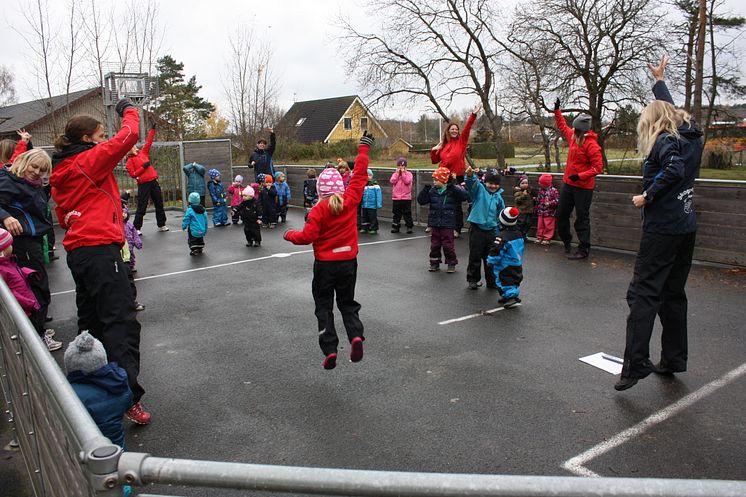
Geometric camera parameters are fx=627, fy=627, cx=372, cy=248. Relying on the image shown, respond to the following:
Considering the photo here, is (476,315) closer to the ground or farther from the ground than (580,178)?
closer to the ground

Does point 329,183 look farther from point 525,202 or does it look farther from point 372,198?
point 372,198

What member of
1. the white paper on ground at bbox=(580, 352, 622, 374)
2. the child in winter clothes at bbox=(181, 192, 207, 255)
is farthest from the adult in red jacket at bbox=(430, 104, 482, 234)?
the white paper on ground at bbox=(580, 352, 622, 374)

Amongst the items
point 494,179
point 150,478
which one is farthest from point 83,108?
point 150,478

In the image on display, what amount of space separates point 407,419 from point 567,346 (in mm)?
2384

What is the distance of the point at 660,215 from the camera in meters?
5.04

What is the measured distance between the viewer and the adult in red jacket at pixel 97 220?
14.9 ft

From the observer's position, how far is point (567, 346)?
21.1 ft

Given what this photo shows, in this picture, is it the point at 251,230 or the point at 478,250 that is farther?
the point at 251,230

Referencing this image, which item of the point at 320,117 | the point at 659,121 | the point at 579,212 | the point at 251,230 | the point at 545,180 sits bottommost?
the point at 251,230

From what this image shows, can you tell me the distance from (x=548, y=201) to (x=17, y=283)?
373 inches

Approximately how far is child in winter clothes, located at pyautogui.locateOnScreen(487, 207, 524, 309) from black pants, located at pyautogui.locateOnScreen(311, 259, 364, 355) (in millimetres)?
2814

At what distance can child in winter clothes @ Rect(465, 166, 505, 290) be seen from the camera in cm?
888

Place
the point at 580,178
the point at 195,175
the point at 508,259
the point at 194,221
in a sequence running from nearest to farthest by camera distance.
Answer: the point at 508,259
the point at 580,178
the point at 194,221
the point at 195,175

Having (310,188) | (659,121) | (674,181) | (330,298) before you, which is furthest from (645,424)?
(310,188)
